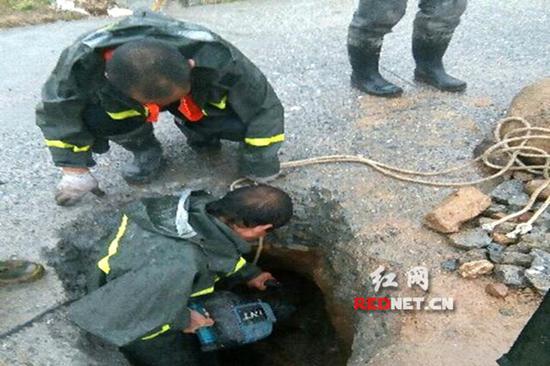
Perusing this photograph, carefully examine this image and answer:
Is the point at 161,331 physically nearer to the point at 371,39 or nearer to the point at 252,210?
the point at 252,210

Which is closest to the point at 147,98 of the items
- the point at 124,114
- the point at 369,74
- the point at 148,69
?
the point at 148,69

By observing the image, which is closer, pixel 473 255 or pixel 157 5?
pixel 473 255

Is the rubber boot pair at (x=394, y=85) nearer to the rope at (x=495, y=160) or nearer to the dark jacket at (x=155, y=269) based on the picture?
the rope at (x=495, y=160)

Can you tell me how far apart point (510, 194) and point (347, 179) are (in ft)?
2.39

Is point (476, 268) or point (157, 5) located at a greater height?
point (157, 5)

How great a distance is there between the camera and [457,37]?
4617 millimetres

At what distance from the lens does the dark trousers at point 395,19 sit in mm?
3324

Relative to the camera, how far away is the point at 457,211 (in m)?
2.59

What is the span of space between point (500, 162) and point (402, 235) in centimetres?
71

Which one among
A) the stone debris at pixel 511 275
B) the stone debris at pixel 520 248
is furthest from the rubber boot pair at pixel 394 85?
the stone debris at pixel 511 275

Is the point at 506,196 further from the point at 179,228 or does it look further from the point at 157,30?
the point at 157,30

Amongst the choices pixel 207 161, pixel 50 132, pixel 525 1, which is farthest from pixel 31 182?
pixel 525 1

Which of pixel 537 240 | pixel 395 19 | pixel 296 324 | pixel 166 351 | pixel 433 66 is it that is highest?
pixel 395 19

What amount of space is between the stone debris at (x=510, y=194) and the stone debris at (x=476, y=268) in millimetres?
405
